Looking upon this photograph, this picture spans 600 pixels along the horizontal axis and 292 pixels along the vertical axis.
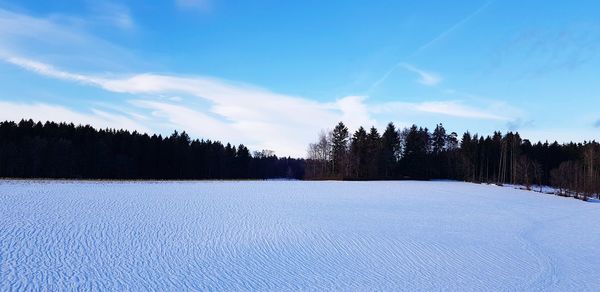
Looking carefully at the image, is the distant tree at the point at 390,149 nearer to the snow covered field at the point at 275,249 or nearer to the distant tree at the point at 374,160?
the distant tree at the point at 374,160

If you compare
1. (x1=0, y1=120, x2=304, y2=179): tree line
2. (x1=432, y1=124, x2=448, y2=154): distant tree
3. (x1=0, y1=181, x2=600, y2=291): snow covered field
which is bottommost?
(x1=0, y1=181, x2=600, y2=291): snow covered field

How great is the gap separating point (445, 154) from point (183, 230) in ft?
258

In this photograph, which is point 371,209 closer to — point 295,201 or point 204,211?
point 295,201

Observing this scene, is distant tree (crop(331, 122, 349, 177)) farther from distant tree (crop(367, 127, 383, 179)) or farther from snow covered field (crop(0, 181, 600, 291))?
snow covered field (crop(0, 181, 600, 291))

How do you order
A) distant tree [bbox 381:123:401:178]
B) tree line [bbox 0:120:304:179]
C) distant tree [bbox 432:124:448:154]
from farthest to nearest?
distant tree [bbox 432:124:448:154] → distant tree [bbox 381:123:401:178] → tree line [bbox 0:120:304:179]

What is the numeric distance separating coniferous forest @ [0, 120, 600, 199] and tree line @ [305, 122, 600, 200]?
188 mm

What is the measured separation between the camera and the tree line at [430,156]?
76375 millimetres

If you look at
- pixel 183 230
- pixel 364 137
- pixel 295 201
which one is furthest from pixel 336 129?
pixel 183 230

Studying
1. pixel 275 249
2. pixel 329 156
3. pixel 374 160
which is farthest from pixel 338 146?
pixel 275 249

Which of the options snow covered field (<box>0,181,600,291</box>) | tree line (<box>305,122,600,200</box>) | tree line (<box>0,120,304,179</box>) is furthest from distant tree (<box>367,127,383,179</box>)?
snow covered field (<box>0,181,600,291</box>)

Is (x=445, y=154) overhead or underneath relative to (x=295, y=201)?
overhead

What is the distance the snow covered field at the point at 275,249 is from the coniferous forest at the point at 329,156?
4098cm

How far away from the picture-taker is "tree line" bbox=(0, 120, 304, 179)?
58.1 metres

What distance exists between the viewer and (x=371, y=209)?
2466 centimetres
